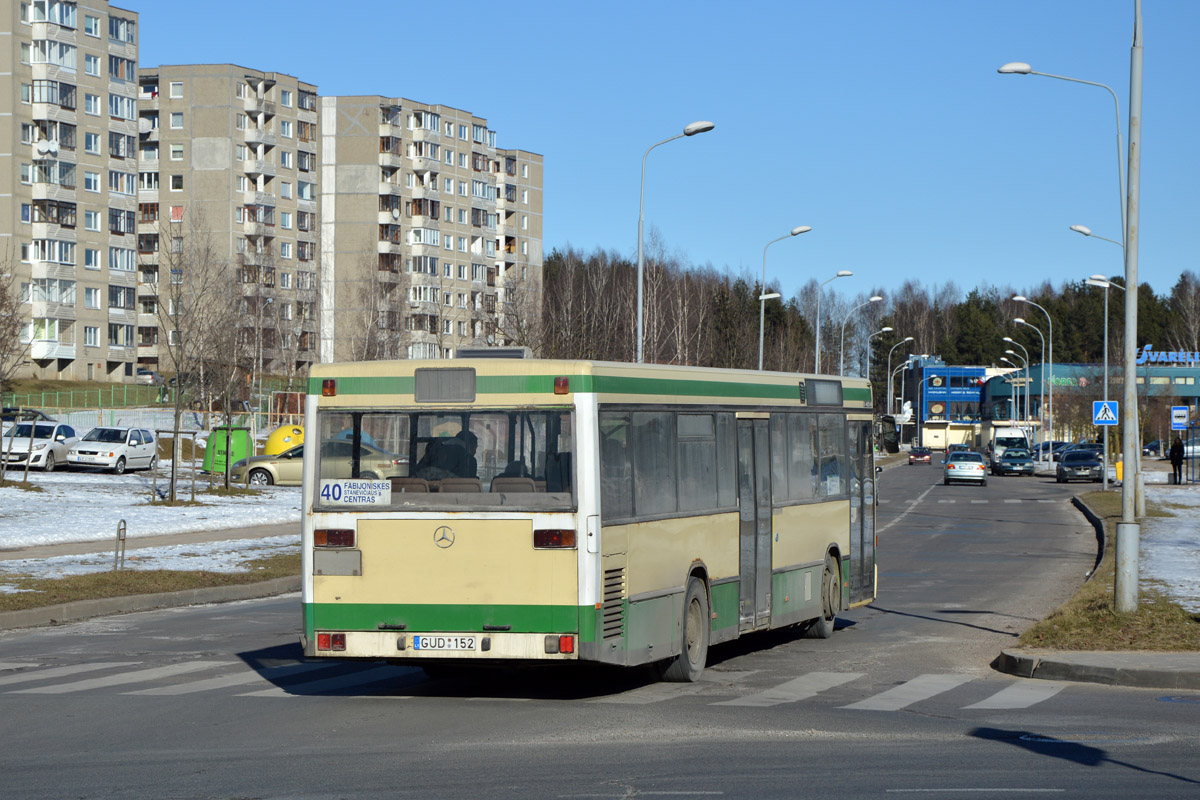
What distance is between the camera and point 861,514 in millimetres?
16672

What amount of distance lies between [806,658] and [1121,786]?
6.19 metres

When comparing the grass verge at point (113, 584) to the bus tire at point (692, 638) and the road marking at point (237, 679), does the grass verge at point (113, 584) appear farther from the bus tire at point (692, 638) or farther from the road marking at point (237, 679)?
the bus tire at point (692, 638)

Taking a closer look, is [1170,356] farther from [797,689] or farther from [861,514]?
[797,689]

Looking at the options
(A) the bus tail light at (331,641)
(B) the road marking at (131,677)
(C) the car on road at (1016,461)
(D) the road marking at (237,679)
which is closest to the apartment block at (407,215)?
(C) the car on road at (1016,461)

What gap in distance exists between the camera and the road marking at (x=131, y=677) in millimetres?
11797

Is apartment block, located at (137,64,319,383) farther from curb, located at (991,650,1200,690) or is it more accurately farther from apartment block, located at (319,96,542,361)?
curb, located at (991,650,1200,690)

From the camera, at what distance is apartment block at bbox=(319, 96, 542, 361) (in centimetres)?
11956

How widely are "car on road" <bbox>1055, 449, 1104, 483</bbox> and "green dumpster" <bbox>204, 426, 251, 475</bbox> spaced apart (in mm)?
35151

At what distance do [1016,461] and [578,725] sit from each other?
71350mm

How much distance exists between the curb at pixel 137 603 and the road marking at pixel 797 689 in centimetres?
929

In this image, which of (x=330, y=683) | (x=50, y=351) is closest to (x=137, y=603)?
(x=330, y=683)

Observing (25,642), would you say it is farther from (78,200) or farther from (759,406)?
(78,200)

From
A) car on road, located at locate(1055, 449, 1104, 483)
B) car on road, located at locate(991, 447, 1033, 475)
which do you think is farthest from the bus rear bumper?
car on road, located at locate(991, 447, 1033, 475)

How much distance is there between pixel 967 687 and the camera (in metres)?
12.1
